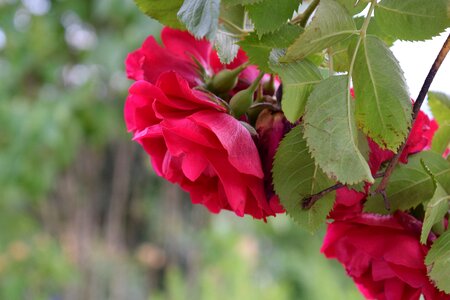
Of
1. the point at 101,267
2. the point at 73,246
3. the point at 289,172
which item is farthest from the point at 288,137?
the point at 101,267

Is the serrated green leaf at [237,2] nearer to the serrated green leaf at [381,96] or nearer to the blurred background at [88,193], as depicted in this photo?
the serrated green leaf at [381,96]

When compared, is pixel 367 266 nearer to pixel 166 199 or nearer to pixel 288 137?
pixel 288 137

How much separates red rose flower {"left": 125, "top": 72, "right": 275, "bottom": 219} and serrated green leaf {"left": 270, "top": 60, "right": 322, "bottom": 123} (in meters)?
0.02

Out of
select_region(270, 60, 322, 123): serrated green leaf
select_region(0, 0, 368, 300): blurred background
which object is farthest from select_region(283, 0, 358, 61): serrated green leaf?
select_region(0, 0, 368, 300): blurred background

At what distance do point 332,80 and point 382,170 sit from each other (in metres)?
0.04

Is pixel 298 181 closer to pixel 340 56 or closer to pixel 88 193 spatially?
pixel 340 56

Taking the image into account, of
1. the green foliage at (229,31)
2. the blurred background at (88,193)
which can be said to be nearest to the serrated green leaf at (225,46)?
the green foliage at (229,31)

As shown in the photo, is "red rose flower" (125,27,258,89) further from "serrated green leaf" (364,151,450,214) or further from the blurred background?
the blurred background

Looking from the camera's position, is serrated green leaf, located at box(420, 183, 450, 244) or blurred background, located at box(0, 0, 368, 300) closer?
serrated green leaf, located at box(420, 183, 450, 244)

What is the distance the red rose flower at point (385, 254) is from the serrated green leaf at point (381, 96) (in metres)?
0.05

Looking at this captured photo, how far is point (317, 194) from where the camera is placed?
0.59ft

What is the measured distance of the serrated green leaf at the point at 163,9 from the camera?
188 millimetres

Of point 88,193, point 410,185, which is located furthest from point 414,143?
point 88,193

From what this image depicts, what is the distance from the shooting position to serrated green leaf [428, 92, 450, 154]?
0.23 m
